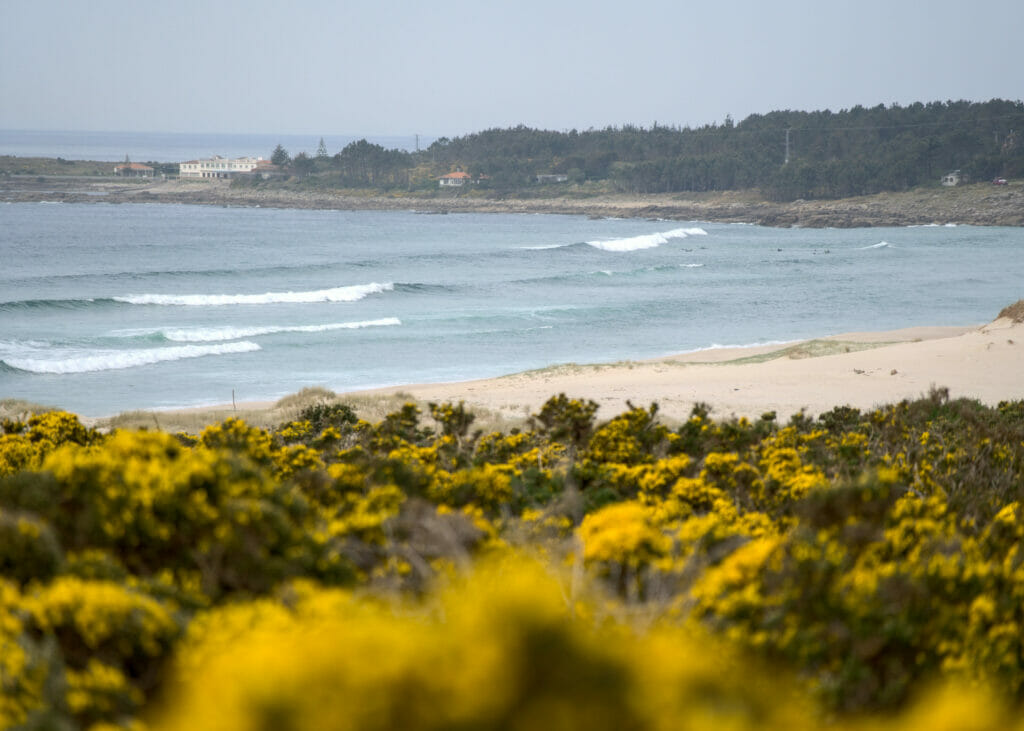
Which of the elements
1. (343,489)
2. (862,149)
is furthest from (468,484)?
(862,149)

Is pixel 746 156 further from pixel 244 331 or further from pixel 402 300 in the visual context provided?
pixel 244 331

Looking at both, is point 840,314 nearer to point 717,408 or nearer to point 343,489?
point 717,408

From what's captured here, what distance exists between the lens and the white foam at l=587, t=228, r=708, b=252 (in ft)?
204

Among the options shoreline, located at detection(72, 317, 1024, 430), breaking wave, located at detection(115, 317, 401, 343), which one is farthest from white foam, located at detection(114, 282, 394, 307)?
shoreline, located at detection(72, 317, 1024, 430)

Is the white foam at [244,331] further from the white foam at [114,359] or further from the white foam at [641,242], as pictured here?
the white foam at [641,242]

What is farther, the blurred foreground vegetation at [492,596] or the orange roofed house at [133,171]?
the orange roofed house at [133,171]

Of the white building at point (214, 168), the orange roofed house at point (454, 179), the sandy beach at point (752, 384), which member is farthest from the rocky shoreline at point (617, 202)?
the sandy beach at point (752, 384)

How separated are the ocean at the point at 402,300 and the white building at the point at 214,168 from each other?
62011 millimetres

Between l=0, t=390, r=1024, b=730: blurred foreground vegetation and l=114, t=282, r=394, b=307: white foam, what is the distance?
30.7 metres

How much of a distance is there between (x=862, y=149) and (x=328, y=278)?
305 feet

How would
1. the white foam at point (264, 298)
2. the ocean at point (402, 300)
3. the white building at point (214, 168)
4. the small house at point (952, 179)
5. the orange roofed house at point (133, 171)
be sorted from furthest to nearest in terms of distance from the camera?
the white building at point (214, 168) < the orange roofed house at point (133, 171) < the small house at point (952, 179) < the white foam at point (264, 298) < the ocean at point (402, 300)

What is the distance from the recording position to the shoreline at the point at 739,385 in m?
14.9

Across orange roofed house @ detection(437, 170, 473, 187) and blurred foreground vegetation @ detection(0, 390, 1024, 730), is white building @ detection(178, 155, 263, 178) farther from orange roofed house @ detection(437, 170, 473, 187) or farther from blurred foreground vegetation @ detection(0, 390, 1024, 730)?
blurred foreground vegetation @ detection(0, 390, 1024, 730)

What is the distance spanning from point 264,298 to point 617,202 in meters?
76.0
